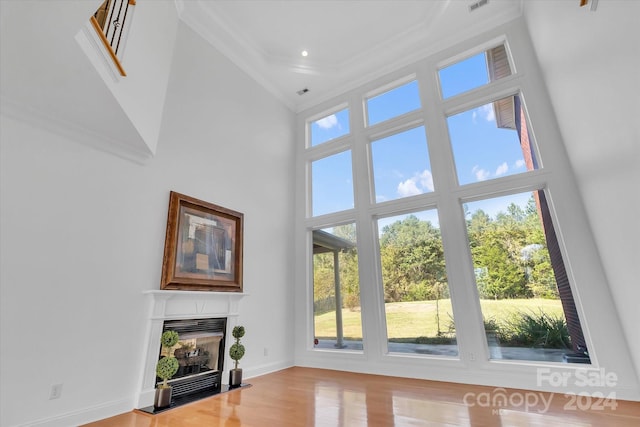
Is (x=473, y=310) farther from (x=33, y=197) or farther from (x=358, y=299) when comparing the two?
(x=33, y=197)

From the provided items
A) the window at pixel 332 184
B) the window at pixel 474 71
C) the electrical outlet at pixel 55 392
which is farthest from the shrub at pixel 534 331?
the electrical outlet at pixel 55 392

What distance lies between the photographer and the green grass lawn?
3.92 meters

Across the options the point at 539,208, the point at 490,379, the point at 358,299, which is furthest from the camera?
the point at 358,299

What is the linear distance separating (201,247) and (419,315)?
11.3 ft

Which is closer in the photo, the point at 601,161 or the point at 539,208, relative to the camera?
the point at 601,161

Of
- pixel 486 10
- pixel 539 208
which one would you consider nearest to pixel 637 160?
pixel 539 208

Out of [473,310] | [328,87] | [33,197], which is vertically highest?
[328,87]

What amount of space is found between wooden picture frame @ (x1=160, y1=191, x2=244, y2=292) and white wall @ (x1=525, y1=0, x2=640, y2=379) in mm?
4580

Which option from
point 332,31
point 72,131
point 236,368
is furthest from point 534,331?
point 72,131

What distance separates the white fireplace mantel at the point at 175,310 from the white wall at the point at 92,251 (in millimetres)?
90

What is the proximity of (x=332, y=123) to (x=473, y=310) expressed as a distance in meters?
4.52

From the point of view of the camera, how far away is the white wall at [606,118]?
2.34m

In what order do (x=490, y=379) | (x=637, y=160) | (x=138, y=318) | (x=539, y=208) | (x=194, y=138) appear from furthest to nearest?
(x=194, y=138), (x=539, y=208), (x=490, y=379), (x=138, y=318), (x=637, y=160)

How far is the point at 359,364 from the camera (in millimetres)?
4805
